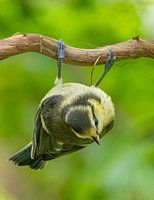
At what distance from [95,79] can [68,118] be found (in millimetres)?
805

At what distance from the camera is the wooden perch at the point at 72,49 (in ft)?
9.43

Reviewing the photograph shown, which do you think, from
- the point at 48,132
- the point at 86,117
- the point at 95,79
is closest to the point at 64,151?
the point at 48,132

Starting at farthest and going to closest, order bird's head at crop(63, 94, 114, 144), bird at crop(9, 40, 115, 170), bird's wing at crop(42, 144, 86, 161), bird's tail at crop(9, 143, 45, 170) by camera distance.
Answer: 1. bird's tail at crop(9, 143, 45, 170)
2. bird's wing at crop(42, 144, 86, 161)
3. bird at crop(9, 40, 115, 170)
4. bird's head at crop(63, 94, 114, 144)

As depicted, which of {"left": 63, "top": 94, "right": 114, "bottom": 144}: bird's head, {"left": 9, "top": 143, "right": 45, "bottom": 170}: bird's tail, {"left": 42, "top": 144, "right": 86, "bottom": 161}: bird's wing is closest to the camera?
{"left": 63, "top": 94, "right": 114, "bottom": 144}: bird's head

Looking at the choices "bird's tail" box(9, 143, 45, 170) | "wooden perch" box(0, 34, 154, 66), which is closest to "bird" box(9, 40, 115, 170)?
"bird's tail" box(9, 143, 45, 170)

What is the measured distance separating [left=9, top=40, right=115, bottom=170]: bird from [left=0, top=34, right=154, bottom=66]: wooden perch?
26 centimetres

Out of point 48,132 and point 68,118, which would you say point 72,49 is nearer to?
point 68,118

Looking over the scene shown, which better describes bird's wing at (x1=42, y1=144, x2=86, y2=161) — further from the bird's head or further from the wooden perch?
the wooden perch

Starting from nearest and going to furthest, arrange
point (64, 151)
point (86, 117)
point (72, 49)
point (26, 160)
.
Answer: point (72, 49)
point (86, 117)
point (64, 151)
point (26, 160)

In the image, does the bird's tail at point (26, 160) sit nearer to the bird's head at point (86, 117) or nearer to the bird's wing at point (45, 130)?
the bird's wing at point (45, 130)

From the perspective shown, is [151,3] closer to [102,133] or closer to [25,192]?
[102,133]

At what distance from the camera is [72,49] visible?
3.02 meters

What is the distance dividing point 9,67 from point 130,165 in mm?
1288

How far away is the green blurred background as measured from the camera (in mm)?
3320
